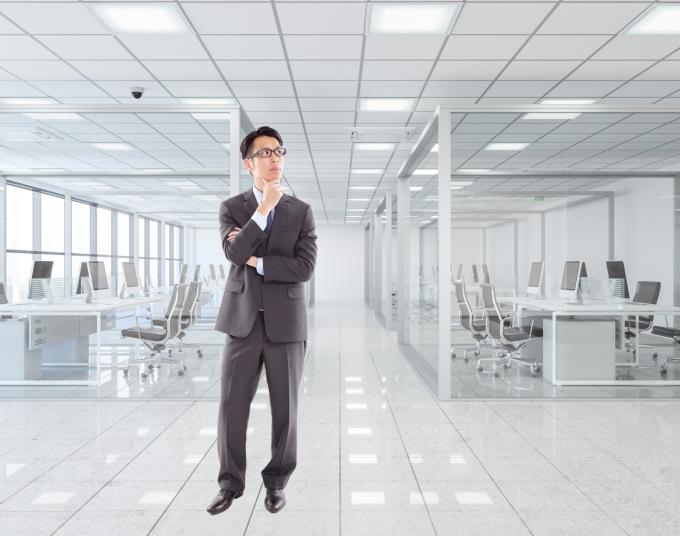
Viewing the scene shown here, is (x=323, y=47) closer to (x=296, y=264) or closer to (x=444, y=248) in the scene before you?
(x=444, y=248)

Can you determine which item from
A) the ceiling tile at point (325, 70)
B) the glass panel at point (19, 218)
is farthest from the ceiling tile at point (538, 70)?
the glass panel at point (19, 218)

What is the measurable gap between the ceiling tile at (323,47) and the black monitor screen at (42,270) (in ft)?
13.1

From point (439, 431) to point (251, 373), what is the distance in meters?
2.05

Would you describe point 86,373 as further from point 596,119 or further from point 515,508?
point 596,119

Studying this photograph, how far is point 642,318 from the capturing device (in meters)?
6.40

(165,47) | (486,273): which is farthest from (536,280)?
(165,47)

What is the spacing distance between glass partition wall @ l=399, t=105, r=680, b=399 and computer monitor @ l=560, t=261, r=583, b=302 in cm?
2

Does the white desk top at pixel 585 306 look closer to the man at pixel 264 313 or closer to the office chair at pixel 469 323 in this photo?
the office chair at pixel 469 323

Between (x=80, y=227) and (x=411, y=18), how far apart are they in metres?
5.09

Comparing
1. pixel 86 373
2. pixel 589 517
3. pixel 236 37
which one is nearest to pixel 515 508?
pixel 589 517

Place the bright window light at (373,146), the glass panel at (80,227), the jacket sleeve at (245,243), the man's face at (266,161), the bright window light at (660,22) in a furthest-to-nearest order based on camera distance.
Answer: the bright window light at (373,146)
the glass panel at (80,227)
the bright window light at (660,22)
the man's face at (266,161)
the jacket sleeve at (245,243)

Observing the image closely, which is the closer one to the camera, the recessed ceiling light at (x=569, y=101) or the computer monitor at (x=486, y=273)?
the computer monitor at (x=486, y=273)

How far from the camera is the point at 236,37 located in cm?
452

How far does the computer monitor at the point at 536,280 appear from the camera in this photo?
591 centimetres
